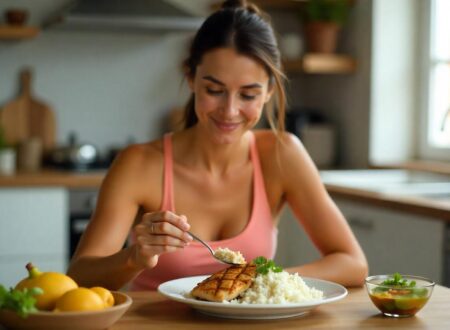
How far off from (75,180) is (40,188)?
0.51 ft

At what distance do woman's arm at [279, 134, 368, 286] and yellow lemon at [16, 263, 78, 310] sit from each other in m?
0.67

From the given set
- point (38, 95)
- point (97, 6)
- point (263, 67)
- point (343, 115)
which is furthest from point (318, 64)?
point (263, 67)

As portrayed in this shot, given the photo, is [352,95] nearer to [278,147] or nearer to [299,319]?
[278,147]

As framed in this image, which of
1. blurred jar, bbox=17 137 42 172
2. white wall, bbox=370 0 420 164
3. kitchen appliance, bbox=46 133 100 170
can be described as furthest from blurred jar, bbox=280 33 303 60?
blurred jar, bbox=17 137 42 172

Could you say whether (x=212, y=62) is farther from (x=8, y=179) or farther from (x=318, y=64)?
(x=318, y=64)

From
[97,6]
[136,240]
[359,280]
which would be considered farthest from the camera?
[97,6]

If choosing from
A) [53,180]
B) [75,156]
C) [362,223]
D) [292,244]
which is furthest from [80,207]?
[362,223]

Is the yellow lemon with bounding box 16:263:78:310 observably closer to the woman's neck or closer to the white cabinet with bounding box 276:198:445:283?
the woman's neck

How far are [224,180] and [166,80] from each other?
92.1 inches

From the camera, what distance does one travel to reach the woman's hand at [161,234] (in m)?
1.47

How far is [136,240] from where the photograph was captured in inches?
60.6

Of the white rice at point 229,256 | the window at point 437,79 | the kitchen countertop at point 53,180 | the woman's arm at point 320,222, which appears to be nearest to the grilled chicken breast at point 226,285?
the white rice at point 229,256

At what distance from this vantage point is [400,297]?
1461mm

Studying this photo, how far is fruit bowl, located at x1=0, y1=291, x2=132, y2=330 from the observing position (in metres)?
1.24
